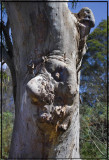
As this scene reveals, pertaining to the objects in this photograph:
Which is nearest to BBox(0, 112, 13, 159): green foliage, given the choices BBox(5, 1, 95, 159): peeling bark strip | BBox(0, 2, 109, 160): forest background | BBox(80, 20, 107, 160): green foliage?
BBox(0, 2, 109, 160): forest background

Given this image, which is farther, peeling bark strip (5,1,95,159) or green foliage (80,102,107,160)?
green foliage (80,102,107,160)

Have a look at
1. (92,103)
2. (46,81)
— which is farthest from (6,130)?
(46,81)

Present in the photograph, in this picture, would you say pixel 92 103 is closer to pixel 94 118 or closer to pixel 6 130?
pixel 94 118

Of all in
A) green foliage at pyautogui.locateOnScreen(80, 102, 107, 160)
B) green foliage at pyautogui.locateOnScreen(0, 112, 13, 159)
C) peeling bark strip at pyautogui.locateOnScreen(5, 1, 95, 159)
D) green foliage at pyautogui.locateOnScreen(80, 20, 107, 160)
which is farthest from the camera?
green foliage at pyautogui.locateOnScreen(0, 112, 13, 159)

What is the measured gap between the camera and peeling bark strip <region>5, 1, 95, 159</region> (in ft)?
3.34

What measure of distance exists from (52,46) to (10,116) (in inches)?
160

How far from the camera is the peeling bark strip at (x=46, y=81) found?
1018 millimetres

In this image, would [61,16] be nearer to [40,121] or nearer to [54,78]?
[54,78]

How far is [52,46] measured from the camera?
1107mm

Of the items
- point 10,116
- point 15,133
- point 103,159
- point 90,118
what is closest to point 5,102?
point 10,116

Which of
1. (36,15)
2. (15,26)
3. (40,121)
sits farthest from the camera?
(15,26)

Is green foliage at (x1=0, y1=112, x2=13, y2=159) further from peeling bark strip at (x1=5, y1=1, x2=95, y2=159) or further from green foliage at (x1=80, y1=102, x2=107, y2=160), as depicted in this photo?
peeling bark strip at (x1=5, y1=1, x2=95, y2=159)

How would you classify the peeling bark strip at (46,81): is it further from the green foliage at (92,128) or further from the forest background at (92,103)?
the green foliage at (92,128)

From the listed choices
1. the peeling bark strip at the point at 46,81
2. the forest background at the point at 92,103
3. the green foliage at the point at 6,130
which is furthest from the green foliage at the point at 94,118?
the peeling bark strip at the point at 46,81
